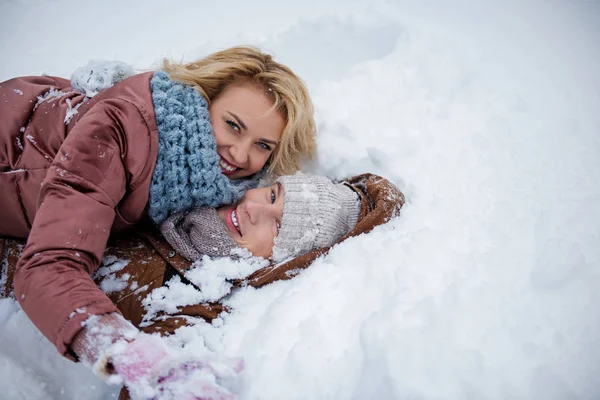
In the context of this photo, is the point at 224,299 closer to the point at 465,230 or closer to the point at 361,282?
the point at 361,282

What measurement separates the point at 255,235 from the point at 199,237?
0.25m

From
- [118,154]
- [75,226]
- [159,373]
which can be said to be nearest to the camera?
[159,373]

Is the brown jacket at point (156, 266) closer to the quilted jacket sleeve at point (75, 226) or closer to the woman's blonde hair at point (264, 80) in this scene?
the quilted jacket sleeve at point (75, 226)

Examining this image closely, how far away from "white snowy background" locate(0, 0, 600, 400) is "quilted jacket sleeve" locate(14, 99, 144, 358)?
1.50ft

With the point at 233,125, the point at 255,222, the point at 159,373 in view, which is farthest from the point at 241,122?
the point at 159,373

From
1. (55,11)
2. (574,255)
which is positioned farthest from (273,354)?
(55,11)

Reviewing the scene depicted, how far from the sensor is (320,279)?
159 centimetres

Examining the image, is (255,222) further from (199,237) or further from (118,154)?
(118,154)

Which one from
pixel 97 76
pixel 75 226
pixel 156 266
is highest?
pixel 97 76

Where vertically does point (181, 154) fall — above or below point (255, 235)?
above

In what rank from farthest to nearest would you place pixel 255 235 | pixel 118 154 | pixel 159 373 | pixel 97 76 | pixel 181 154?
pixel 97 76
pixel 255 235
pixel 181 154
pixel 118 154
pixel 159 373

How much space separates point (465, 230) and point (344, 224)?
57 cm

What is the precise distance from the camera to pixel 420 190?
2.02m

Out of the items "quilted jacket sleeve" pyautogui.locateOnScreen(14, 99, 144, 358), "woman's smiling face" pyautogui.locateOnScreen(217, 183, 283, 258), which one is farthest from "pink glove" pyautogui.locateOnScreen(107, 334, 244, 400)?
"woman's smiling face" pyautogui.locateOnScreen(217, 183, 283, 258)
